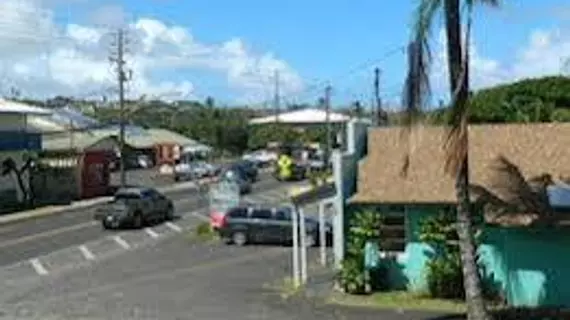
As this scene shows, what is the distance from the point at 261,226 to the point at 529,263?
62.0 feet

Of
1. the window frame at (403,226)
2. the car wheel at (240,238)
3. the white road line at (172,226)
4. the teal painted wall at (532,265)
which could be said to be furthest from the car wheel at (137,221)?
the teal painted wall at (532,265)

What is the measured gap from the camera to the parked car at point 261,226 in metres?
48.2

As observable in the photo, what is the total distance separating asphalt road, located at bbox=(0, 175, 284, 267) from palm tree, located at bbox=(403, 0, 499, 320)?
23657 mm

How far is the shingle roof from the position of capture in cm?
3216

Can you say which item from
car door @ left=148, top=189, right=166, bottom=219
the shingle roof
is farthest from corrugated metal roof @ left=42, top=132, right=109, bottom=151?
the shingle roof

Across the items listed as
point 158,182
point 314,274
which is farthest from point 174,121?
point 314,274

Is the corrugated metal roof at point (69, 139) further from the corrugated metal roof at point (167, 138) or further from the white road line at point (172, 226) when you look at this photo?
the white road line at point (172, 226)

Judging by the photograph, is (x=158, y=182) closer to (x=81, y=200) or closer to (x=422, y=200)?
(x=81, y=200)

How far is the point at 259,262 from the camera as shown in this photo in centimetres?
4288

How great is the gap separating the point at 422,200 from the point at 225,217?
1749 centimetres

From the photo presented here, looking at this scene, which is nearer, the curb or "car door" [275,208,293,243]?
"car door" [275,208,293,243]

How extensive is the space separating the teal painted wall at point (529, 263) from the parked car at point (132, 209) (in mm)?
26456

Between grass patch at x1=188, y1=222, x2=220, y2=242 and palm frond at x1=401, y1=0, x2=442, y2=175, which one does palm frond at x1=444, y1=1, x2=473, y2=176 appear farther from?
grass patch at x1=188, y1=222, x2=220, y2=242

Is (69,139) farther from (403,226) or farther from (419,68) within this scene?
(419,68)
